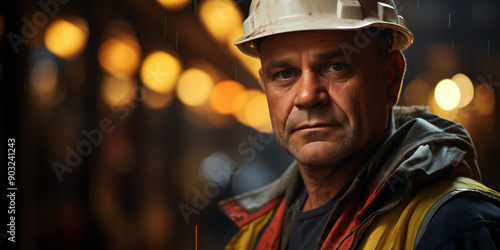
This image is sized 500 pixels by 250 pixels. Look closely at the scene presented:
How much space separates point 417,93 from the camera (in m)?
6.95

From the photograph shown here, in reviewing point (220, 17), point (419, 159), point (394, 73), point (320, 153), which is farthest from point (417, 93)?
point (419, 159)

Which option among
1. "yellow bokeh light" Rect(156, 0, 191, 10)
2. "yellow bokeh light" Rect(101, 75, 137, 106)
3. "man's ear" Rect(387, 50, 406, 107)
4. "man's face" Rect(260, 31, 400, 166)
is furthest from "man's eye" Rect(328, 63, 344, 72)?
"yellow bokeh light" Rect(156, 0, 191, 10)

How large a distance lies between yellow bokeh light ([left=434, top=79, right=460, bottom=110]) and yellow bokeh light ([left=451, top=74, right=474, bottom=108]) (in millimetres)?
62

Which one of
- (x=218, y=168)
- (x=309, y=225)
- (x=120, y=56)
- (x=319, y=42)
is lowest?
(x=218, y=168)

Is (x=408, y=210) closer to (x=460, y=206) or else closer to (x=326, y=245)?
(x=460, y=206)

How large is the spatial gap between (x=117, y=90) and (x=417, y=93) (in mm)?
5051

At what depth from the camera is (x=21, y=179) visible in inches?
138

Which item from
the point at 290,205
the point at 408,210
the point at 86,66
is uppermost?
the point at 86,66

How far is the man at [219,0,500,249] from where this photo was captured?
137cm

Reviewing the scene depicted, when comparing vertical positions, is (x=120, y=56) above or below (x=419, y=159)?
above

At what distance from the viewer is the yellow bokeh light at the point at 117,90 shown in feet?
14.4

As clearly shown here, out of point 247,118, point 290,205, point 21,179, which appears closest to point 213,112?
point 247,118

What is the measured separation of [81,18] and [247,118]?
2.72 m

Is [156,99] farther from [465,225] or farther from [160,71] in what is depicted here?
[465,225]
